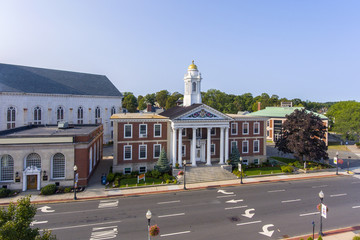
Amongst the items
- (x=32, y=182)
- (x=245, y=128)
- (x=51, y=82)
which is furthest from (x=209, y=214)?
(x=51, y=82)

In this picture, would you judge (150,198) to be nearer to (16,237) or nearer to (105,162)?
(16,237)

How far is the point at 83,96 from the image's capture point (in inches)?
2355

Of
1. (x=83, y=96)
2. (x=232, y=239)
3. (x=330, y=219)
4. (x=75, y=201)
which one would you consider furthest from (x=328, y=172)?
(x=83, y=96)

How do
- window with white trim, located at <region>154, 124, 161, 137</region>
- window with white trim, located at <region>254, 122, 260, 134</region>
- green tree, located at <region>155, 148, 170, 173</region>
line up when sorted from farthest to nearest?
window with white trim, located at <region>254, 122, 260, 134</region> < window with white trim, located at <region>154, 124, 161, 137</region> < green tree, located at <region>155, 148, 170, 173</region>

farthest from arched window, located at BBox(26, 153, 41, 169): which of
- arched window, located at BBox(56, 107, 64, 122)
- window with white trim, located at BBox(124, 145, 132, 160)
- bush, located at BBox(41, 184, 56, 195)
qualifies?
arched window, located at BBox(56, 107, 64, 122)

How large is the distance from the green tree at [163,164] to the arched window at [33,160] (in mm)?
15156

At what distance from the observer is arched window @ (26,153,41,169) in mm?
26500

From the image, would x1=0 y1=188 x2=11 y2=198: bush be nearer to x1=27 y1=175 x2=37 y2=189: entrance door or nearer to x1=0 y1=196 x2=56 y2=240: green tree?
x1=27 y1=175 x2=37 y2=189: entrance door

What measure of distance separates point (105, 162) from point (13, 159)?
16647 mm

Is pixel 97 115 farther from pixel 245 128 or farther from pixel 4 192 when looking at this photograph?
pixel 245 128

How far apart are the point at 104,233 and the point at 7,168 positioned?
1732 cm

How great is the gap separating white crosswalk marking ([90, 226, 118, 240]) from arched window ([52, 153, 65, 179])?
40.4ft

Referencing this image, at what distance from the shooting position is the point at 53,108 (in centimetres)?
5591

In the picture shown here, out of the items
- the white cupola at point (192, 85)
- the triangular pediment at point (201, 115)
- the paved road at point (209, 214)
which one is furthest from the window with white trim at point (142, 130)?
the paved road at point (209, 214)
